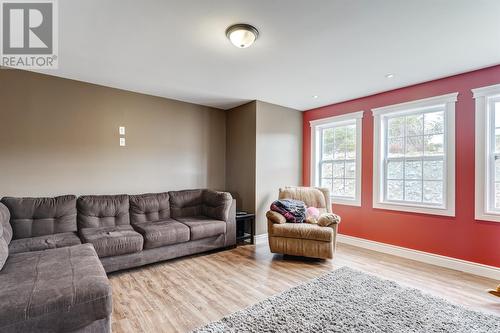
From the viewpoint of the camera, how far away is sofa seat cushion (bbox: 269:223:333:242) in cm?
332

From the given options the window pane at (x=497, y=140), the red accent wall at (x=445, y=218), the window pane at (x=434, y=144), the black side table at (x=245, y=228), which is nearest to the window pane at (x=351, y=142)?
the red accent wall at (x=445, y=218)

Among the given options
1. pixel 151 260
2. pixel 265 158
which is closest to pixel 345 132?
pixel 265 158

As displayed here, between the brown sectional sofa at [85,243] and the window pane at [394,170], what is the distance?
8.53 feet

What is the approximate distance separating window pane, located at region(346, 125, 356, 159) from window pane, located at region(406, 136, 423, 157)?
85 cm

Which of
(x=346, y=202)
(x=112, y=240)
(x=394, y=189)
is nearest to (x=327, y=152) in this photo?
(x=346, y=202)

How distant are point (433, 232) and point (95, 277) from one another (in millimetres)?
4025

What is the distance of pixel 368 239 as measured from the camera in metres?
4.09

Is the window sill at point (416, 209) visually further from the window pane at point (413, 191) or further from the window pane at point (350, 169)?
the window pane at point (350, 169)

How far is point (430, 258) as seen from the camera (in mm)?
3424

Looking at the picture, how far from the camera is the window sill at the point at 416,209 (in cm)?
331

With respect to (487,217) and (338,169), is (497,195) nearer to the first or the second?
(487,217)

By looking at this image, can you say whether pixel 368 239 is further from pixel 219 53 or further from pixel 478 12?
pixel 219 53

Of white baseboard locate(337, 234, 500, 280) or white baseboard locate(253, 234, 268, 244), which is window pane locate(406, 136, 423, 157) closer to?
white baseboard locate(337, 234, 500, 280)

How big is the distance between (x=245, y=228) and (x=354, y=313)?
103 inches
